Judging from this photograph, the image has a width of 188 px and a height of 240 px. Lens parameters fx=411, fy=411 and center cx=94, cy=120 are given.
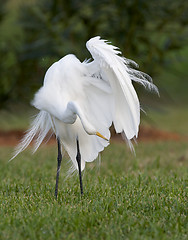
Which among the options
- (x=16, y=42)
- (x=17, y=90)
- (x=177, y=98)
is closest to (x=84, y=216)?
(x=17, y=90)

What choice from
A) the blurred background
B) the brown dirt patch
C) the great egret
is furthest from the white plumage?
Answer: the brown dirt patch

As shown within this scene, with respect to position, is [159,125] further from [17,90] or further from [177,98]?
[177,98]

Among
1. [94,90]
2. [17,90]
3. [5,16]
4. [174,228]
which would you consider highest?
[5,16]

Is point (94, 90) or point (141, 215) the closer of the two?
point (141, 215)

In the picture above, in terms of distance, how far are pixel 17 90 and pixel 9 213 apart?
7.96m

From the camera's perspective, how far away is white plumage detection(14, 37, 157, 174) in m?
3.59

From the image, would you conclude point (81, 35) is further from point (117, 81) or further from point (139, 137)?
point (117, 81)

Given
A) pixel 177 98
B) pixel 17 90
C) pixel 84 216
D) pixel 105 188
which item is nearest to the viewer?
pixel 84 216

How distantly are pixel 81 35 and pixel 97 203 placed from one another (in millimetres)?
7692

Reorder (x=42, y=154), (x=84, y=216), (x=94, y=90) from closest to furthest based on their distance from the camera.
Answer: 1. (x=84, y=216)
2. (x=94, y=90)
3. (x=42, y=154)

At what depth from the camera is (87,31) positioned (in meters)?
10.5

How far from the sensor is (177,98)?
21.1 m

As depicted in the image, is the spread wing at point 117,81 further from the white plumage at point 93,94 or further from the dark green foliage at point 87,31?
the dark green foliage at point 87,31


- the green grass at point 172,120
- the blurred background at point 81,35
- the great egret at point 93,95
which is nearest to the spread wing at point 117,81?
the great egret at point 93,95
